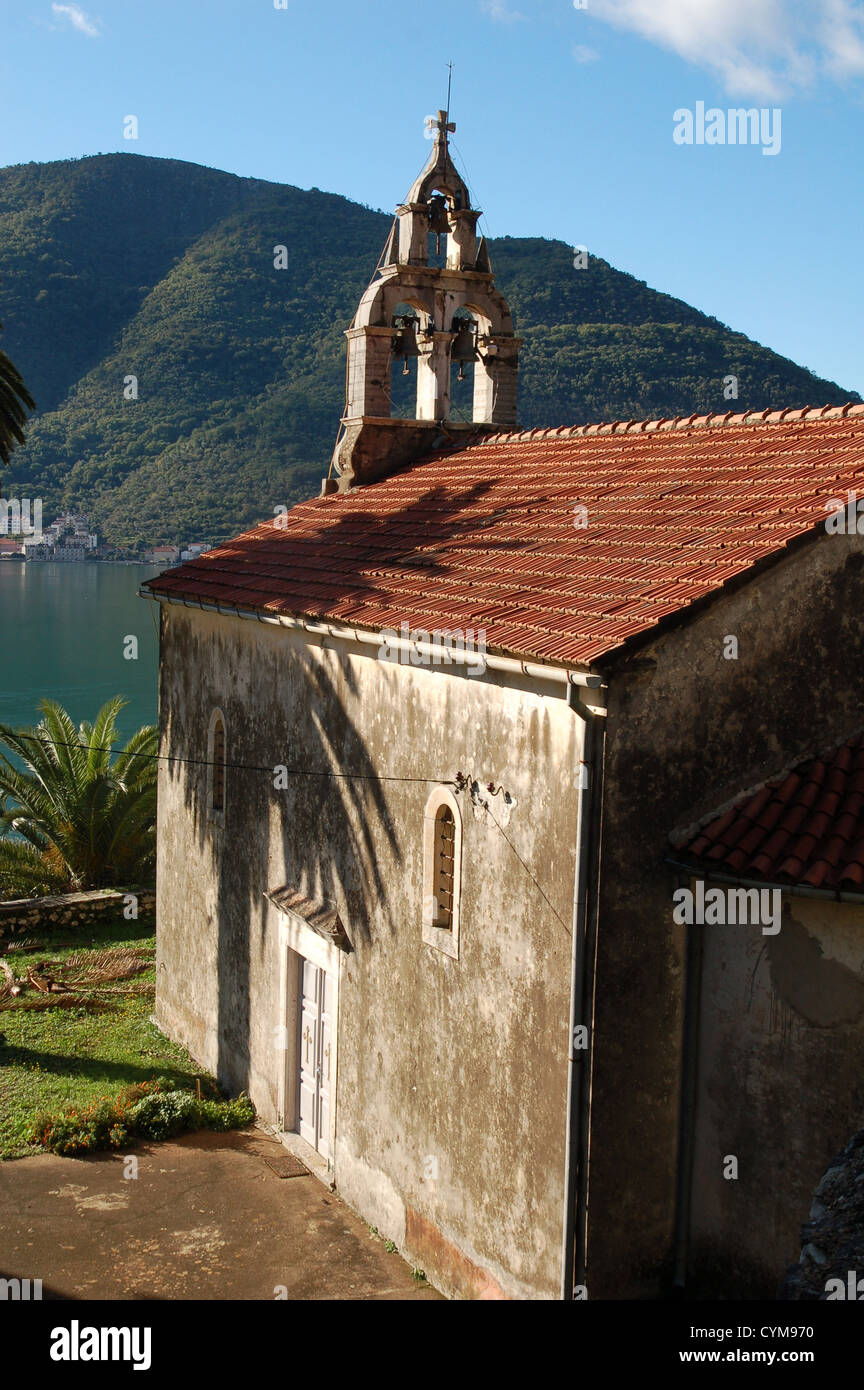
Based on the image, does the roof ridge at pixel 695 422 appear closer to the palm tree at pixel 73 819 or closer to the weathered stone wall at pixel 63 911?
the weathered stone wall at pixel 63 911

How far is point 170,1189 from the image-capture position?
10.9 metres

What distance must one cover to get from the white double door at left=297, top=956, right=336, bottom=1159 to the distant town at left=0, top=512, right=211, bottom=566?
117 ft

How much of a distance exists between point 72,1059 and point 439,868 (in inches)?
269

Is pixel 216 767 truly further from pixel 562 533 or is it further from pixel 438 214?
pixel 438 214

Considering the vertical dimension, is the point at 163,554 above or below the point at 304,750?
above

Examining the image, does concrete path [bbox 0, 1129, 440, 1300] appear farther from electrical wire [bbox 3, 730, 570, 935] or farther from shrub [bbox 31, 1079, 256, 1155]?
electrical wire [bbox 3, 730, 570, 935]

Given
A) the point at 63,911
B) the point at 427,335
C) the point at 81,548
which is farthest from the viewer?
the point at 81,548

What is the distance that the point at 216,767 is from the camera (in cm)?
1373

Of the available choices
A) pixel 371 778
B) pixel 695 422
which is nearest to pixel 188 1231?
pixel 371 778

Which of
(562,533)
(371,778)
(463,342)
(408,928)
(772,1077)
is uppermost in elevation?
(463,342)

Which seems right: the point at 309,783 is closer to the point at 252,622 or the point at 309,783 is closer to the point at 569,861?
the point at 252,622

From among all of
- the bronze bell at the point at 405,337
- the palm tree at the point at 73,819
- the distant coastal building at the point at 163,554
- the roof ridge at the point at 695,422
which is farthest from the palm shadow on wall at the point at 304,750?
the distant coastal building at the point at 163,554

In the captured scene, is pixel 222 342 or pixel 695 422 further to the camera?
pixel 222 342
